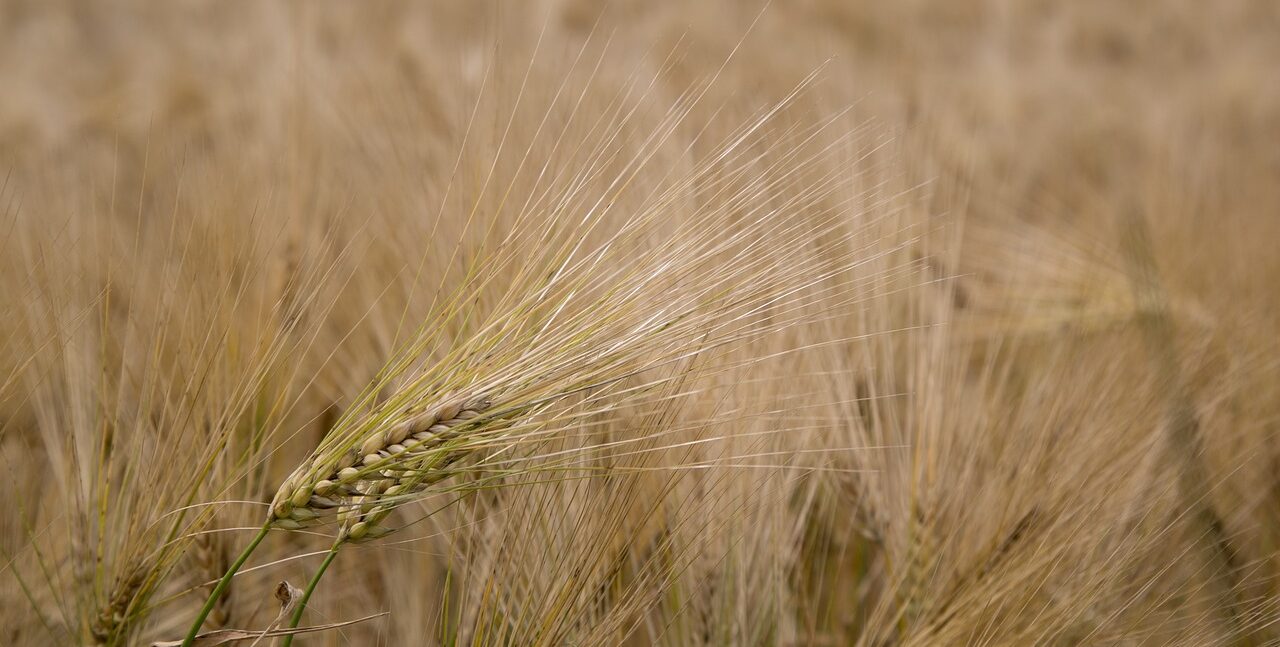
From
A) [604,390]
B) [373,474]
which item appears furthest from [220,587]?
[604,390]

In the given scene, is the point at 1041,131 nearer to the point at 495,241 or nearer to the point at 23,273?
the point at 495,241

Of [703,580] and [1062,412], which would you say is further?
[1062,412]

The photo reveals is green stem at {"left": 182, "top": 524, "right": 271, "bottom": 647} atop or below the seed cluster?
below

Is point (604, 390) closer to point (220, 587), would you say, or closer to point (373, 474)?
point (373, 474)

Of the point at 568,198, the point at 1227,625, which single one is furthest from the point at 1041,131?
the point at 568,198

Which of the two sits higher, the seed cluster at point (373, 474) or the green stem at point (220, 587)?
the seed cluster at point (373, 474)
